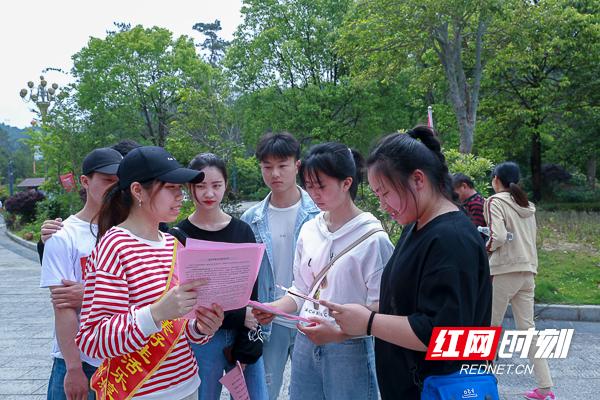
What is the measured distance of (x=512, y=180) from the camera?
4.73 meters

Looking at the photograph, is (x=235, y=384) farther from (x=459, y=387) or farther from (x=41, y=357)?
(x=41, y=357)

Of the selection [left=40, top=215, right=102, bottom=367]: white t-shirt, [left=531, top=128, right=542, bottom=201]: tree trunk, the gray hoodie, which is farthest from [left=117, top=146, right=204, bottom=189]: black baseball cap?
Result: [left=531, top=128, right=542, bottom=201]: tree trunk

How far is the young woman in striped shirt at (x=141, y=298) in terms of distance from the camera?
1.72 m

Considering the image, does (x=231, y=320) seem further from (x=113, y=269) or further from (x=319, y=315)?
(x=113, y=269)

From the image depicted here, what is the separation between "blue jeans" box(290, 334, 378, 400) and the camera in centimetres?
229

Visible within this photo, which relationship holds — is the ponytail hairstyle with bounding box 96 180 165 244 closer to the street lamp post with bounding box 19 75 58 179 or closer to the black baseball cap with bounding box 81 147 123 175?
the black baseball cap with bounding box 81 147 123 175

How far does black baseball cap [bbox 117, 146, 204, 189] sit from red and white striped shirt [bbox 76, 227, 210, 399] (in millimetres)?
201

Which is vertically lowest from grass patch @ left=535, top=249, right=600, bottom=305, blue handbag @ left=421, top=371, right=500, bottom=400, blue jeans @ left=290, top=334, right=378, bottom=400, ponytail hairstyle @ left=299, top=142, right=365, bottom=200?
grass patch @ left=535, top=249, right=600, bottom=305

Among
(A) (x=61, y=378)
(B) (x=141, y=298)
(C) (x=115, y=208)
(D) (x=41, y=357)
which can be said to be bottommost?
(D) (x=41, y=357)

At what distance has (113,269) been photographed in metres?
1.80

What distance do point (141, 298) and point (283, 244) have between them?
1.53 m

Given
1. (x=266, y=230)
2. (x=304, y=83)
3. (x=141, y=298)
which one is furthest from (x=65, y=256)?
(x=304, y=83)

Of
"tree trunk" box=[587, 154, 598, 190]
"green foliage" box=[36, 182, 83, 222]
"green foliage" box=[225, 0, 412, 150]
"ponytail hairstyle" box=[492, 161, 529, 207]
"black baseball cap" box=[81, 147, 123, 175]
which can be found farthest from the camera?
"tree trunk" box=[587, 154, 598, 190]

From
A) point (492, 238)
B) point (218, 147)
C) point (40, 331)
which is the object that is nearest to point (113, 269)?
point (492, 238)
